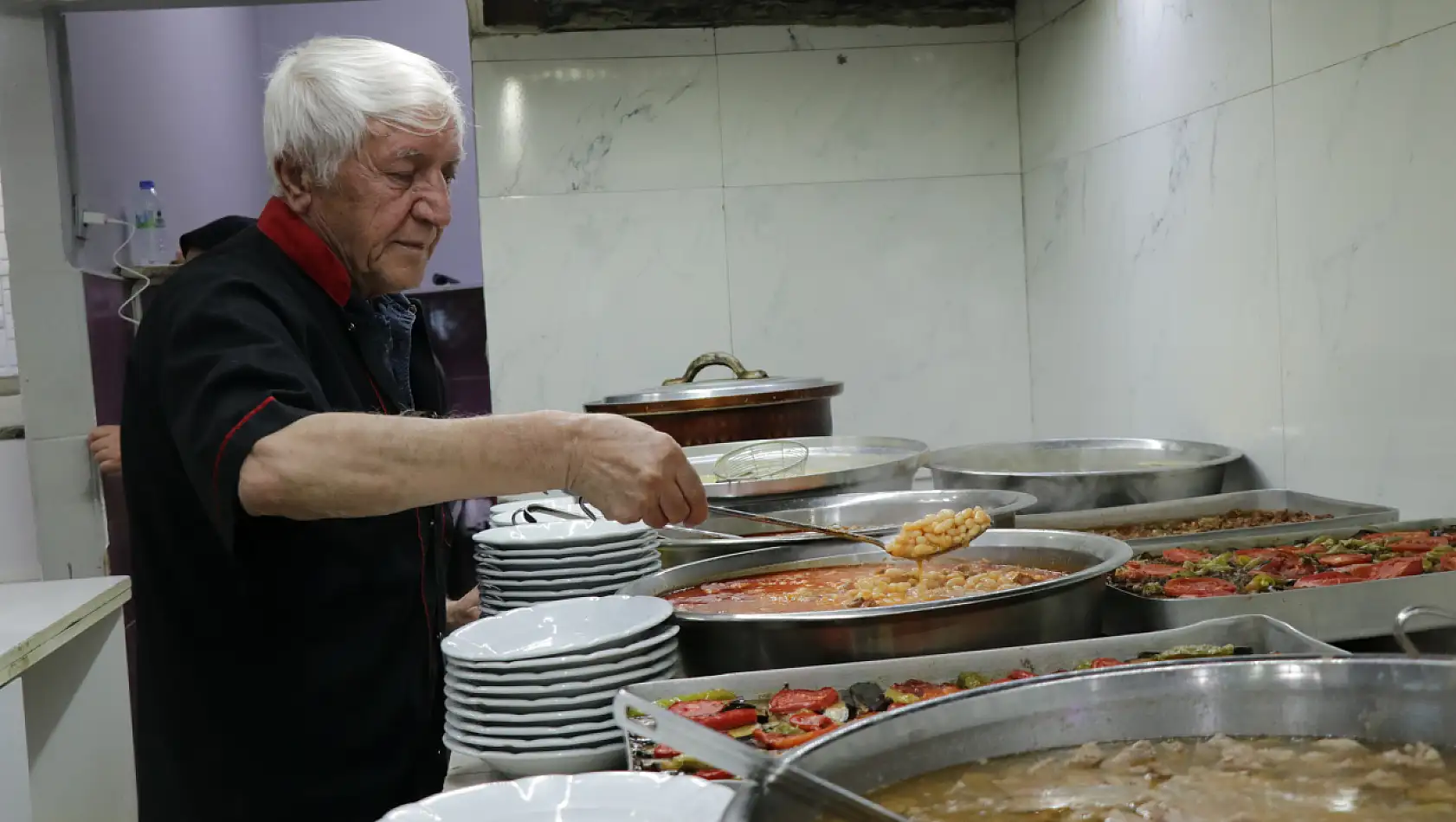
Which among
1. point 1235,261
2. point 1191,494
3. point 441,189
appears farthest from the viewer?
point 1235,261

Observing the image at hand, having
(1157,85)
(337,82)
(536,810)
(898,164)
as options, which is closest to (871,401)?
(898,164)

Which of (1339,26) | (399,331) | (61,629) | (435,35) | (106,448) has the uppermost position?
(435,35)

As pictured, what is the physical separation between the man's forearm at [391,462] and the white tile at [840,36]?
140 inches

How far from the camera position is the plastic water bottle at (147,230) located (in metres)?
5.07

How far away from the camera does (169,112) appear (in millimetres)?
5723

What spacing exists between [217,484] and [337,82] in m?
0.61

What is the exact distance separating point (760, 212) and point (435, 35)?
3694 mm

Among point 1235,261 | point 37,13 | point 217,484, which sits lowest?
point 217,484

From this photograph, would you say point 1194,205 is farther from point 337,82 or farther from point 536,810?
point 536,810

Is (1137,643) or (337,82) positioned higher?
(337,82)

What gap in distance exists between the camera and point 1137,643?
4.51 ft

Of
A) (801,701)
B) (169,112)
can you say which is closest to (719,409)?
(801,701)

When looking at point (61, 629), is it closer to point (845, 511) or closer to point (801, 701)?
point (845, 511)

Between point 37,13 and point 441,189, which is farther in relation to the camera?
point 37,13
